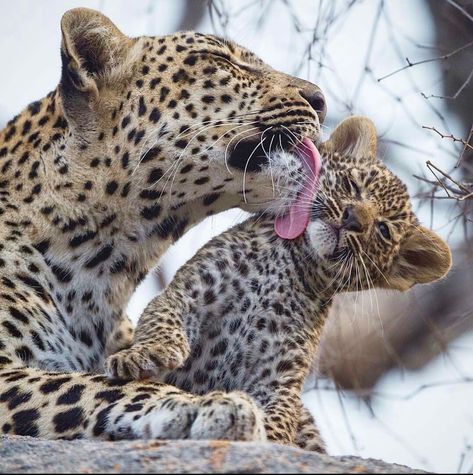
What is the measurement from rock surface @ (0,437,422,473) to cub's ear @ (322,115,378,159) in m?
3.19

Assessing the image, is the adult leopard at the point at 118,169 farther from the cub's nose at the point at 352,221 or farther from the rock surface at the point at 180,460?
the rock surface at the point at 180,460

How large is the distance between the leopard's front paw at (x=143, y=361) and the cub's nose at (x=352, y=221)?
129 cm

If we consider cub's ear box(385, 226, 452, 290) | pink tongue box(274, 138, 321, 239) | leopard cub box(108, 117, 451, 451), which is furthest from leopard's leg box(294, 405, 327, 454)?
pink tongue box(274, 138, 321, 239)

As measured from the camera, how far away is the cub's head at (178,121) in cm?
726

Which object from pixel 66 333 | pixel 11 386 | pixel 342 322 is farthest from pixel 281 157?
pixel 342 322

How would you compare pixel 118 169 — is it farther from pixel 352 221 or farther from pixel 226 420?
pixel 226 420

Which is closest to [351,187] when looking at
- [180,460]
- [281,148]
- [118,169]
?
[281,148]

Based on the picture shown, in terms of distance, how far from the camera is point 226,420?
519cm

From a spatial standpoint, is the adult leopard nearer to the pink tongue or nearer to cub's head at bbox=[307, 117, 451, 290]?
the pink tongue

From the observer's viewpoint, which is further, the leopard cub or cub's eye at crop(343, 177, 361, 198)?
cub's eye at crop(343, 177, 361, 198)

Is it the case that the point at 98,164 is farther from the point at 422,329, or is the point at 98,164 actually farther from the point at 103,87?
the point at 422,329

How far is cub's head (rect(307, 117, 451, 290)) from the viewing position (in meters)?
6.91

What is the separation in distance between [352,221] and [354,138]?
92 centimetres

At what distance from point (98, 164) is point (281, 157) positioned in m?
1.09
